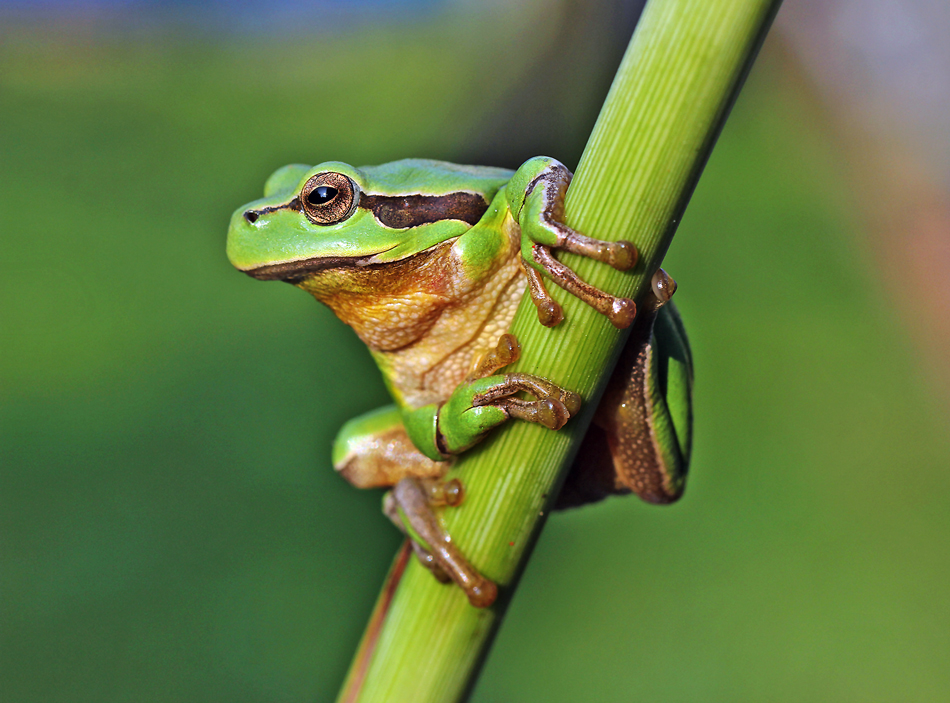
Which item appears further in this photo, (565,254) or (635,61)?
(565,254)

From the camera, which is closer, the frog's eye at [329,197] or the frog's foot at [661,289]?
the frog's foot at [661,289]

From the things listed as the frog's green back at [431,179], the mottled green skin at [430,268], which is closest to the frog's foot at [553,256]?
the mottled green skin at [430,268]

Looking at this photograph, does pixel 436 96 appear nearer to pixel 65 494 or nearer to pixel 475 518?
pixel 65 494

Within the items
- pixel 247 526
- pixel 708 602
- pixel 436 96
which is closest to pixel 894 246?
pixel 708 602

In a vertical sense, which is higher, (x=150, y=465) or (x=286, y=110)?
(x=286, y=110)

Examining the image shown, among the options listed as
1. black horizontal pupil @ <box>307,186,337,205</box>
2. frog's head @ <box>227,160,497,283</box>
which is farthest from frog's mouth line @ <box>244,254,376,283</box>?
black horizontal pupil @ <box>307,186,337,205</box>

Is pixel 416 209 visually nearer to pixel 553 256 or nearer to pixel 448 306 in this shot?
pixel 448 306

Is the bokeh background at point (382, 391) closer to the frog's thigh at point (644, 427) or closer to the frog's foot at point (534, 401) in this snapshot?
the frog's thigh at point (644, 427)

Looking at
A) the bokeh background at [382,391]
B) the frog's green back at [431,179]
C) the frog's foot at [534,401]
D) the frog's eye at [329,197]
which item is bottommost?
the bokeh background at [382,391]
